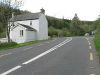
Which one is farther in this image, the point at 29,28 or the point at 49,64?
the point at 29,28

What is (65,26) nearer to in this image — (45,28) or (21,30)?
(45,28)

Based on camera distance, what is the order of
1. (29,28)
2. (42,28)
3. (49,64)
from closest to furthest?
(49,64) < (29,28) < (42,28)

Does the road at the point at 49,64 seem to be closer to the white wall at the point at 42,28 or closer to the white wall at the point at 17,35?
the white wall at the point at 17,35

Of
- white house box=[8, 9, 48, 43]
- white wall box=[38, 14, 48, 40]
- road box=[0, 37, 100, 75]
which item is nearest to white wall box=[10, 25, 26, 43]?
white house box=[8, 9, 48, 43]

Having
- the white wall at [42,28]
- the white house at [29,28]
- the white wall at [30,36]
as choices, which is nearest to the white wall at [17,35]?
the white house at [29,28]

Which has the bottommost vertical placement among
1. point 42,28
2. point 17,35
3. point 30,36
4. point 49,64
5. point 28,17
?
point 30,36

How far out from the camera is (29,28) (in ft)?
207

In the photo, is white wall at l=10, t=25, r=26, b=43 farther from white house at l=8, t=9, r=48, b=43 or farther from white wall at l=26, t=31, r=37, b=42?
white wall at l=26, t=31, r=37, b=42

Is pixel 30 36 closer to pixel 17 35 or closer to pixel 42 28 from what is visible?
pixel 17 35

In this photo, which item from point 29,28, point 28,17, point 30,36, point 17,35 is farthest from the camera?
point 28,17

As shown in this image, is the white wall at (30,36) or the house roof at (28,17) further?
the house roof at (28,17)

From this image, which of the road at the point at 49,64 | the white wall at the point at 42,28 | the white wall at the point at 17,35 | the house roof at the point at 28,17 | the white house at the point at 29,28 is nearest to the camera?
the road at the point at 49,64

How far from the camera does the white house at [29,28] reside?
61.1m

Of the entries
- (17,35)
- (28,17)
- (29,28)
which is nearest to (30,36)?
(29,28)
